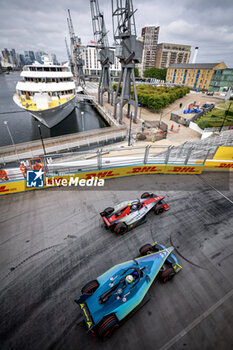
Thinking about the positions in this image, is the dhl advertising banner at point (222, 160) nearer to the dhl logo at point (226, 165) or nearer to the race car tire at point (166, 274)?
the dhl logo at point (226, 165)

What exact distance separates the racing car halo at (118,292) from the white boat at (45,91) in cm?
2812

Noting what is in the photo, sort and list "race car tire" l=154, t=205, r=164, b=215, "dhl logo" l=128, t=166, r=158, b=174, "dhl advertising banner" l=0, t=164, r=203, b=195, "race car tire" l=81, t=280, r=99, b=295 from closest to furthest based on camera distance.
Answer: "race car tire" l=81, t=280, r=99, b=295 → "race car tire" l=154, t=205, r=164, b=215 → "dhl advertising banner" l=0, t=164, r=203, b=195 → "dhl logo" l=128, t=166, r=158, b=174

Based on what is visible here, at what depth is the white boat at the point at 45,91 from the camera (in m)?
27.2

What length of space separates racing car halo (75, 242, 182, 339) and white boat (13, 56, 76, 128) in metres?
28.1

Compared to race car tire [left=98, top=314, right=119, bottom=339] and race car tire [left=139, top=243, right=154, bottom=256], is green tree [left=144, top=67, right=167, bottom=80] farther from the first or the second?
race car tire [left=98, top=314, right=119, bottom=339]

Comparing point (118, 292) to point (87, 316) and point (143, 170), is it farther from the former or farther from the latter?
point (143, 170)

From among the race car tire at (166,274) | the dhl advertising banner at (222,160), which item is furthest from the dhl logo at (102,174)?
the dhl advertising banner at (222,160)

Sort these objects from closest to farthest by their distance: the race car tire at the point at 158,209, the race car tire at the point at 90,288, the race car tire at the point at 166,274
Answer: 1. the race car tire at the point at 90,288
2. the race car tire at the point at 166,274
3. the race car tire at the point at 158,209

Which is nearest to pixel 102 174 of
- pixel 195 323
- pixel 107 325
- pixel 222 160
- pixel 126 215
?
pixel 126 215

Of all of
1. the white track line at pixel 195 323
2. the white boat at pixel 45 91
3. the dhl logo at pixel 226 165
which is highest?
the white boat at pixel 45 91

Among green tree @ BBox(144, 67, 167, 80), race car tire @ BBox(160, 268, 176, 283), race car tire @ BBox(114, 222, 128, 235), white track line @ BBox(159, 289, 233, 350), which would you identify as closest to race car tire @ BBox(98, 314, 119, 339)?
white track line @ BBox(159, 289, 233, 350)

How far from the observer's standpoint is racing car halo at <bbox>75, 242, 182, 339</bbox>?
15.5 feet

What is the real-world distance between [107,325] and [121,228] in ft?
12.0

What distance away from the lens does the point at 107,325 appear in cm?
453
